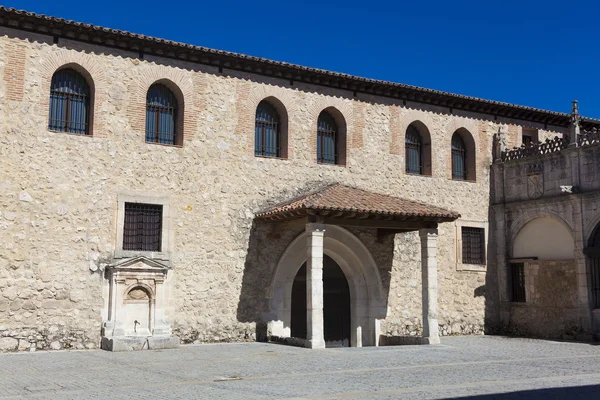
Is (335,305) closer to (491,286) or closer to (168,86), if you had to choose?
(491,286)

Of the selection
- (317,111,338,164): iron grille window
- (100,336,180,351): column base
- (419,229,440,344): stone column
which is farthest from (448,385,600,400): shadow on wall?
(317,111,338,164): iron grille window

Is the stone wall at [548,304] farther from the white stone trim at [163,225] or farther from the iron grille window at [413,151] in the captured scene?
the white stone trim at [163,225]

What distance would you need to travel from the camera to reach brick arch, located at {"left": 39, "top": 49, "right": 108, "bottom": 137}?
14.3 meters

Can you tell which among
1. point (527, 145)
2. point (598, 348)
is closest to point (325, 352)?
point (598, 348)

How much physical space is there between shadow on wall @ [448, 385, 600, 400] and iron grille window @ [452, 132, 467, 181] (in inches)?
456

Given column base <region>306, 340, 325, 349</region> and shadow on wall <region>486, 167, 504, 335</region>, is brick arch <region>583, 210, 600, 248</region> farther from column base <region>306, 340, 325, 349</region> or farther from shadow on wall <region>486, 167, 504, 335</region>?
column base <region>306, 340, 325, 349</region>

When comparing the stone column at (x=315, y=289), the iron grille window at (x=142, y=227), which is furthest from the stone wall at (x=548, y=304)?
the iron grille window at (x=142, y=227)

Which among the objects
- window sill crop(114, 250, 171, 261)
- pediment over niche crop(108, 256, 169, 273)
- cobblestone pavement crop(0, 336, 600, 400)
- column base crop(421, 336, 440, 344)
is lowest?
cobblestone pavement crop(0, 336, 600, 400)

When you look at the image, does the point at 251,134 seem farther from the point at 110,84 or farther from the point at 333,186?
the point at 110,84

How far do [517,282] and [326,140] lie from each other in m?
7.42

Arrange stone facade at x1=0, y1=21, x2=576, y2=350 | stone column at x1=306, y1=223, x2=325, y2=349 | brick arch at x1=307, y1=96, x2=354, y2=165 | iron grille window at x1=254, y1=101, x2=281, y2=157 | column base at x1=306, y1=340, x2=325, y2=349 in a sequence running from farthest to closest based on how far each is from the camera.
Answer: brick arch at x1=307, y1=96, x2=354, y2=165
iron grille window at x1=254, y1=101, x2=281, y2=157
stone column at x1=306, y1=223, x2=325, y2=349
column base at x1=306, y1=340, x2=325, y2=349
stone facade at x1=0, y1=21, x2=576, y2=350

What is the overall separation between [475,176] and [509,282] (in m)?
3.39

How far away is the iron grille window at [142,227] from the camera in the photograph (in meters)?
14.9

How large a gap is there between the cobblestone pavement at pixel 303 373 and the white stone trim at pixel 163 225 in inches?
87.5
